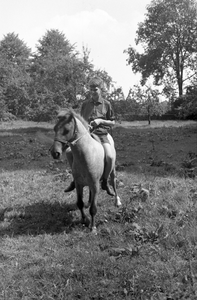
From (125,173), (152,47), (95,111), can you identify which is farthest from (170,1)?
(95,111)

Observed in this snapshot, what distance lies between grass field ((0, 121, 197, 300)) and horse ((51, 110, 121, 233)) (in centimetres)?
67

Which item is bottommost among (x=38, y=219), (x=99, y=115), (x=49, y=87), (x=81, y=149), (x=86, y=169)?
(x=38, y=219)

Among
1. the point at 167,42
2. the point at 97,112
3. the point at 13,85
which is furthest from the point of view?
the point at 167,42

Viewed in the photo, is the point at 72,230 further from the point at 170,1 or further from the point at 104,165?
the point at 170,1

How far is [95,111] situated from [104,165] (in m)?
1.16

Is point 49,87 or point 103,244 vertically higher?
point 49,87

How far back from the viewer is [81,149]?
5.62 metres

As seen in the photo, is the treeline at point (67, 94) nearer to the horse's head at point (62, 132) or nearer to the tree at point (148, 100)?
the tree at point (148, 100)

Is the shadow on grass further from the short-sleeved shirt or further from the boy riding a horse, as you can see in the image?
the short-sleeved shirt

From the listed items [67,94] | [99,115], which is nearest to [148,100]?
[67,94]

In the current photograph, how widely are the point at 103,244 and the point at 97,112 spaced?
2.75 m

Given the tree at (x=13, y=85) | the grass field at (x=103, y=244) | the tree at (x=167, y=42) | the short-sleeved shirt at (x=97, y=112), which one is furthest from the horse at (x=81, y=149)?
the tree at (x=167, y=42)

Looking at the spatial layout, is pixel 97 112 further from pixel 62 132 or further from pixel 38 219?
pixel 38 219

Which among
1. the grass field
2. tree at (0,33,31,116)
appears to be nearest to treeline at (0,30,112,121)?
tree at (0,33,31,116)
